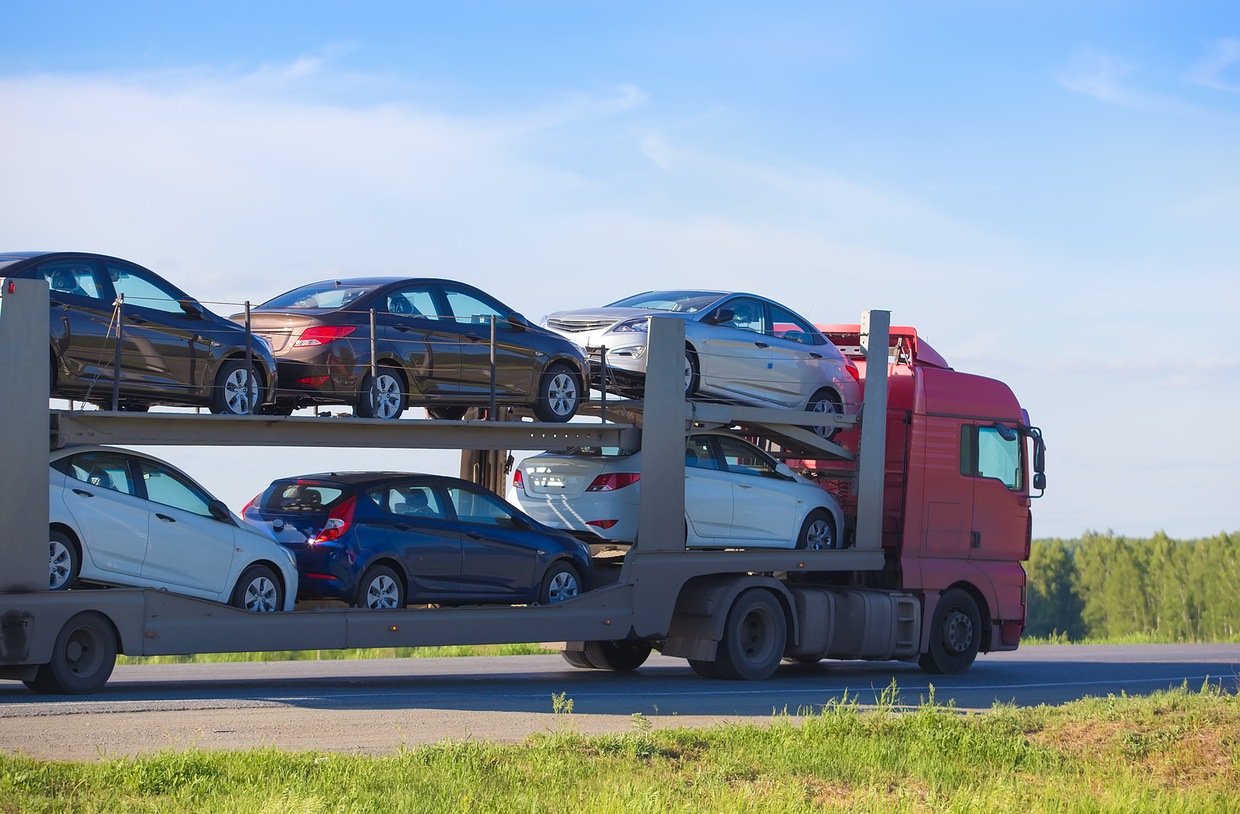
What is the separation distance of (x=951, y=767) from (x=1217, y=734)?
2443mm

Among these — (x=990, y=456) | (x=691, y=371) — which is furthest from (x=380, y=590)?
(x=990, y=456)

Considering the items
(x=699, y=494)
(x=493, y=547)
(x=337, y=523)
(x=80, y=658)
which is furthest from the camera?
(x=699, y=494)

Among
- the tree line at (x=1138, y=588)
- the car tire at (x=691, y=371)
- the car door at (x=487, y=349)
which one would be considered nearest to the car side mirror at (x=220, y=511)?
the car door at (x=487, y=349)

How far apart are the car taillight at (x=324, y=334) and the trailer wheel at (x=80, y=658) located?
305cm

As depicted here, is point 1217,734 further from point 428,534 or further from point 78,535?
point 78,535

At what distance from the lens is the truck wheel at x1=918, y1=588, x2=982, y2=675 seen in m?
17.3

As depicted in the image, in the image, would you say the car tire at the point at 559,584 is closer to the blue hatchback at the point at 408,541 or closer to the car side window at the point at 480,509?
the blue hatchback at the point at 408,541

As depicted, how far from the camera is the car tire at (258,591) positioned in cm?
1221

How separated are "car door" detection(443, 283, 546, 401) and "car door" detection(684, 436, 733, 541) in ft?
6.26

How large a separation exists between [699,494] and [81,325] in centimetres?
647

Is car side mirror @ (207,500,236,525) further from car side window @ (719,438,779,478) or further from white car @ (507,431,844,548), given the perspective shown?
car side window @ (719,438,779,478)

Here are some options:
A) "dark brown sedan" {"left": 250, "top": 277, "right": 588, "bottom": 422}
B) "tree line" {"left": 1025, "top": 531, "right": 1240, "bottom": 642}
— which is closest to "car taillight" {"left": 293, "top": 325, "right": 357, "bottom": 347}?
"dark brown sedan" {"left": 250, "top": 277, "right": 588, "bottom": 422}

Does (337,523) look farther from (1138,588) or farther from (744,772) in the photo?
(1138,588)

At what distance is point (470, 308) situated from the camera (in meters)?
14.0
